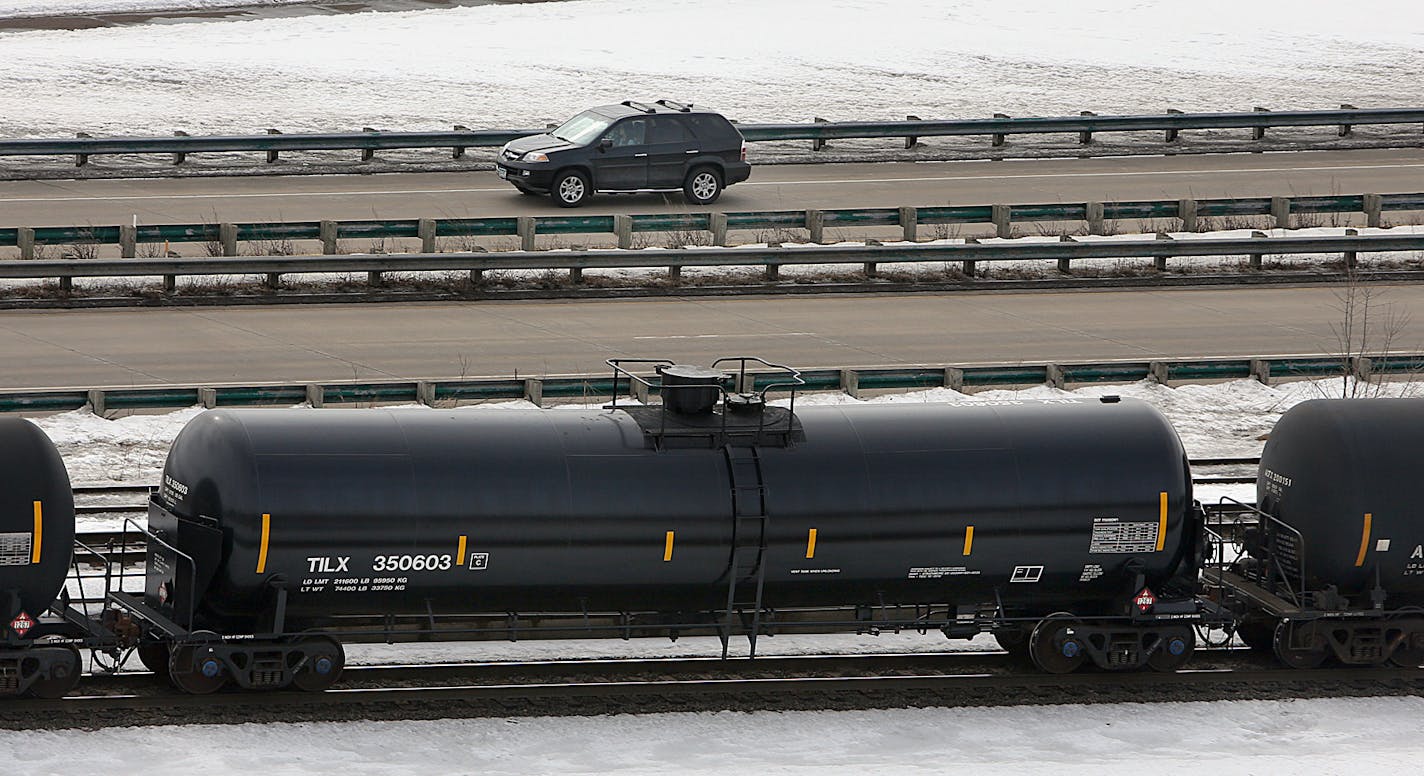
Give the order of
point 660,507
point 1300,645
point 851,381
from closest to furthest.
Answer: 1. point 660,507
2. point 1300,645
3. point 851,381

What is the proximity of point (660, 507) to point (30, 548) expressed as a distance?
4930 mm

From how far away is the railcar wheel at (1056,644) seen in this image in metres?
18.2

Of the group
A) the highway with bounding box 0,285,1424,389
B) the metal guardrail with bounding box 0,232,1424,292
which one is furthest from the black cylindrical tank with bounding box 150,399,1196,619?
the metal guardrail with bounding box 0,232,1424,292

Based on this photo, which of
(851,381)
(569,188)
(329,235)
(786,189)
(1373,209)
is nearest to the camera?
(851,381)

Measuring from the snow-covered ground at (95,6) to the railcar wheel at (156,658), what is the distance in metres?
46.4

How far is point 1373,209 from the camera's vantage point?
37844mm

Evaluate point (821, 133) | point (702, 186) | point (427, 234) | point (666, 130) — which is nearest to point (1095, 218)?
point (702, 186)

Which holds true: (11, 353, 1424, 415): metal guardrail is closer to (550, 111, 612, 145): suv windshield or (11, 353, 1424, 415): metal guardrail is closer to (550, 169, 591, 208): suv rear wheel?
(550, 169, 591, 208): suv rear wheel

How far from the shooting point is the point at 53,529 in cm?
1591

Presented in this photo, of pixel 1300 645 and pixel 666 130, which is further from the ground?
pixel 666 130

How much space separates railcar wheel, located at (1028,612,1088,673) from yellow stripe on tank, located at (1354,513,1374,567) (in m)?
A: 2.48

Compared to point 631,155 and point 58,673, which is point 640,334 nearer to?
point 631,155

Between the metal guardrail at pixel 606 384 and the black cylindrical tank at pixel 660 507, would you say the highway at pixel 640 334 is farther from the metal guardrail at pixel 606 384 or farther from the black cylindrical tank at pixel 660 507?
the black cylindrical tank at pixel 660 507

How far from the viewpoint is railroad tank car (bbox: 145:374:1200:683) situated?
53.5 feet
